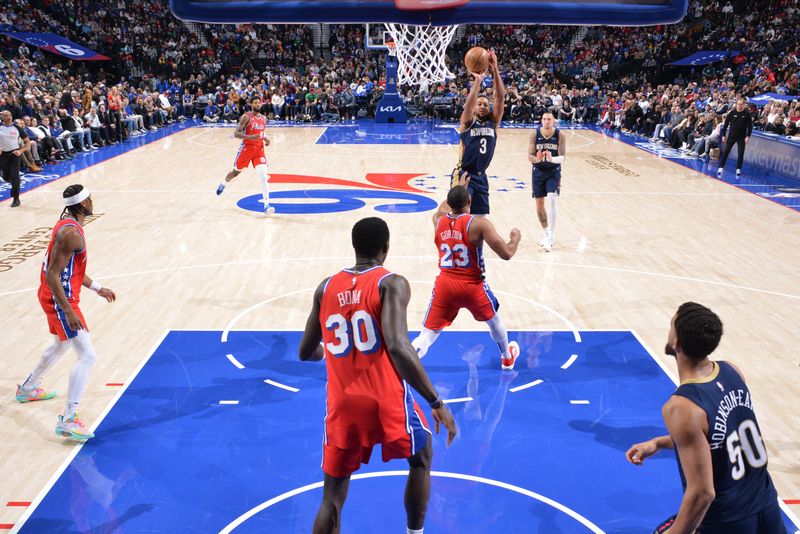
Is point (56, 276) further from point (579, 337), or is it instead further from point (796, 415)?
point (796, 415)

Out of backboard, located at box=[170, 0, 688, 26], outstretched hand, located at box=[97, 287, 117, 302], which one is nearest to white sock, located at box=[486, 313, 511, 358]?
backboard, located at box=[170, 0, 688, 26]

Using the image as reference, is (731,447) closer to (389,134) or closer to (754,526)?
(754,526)

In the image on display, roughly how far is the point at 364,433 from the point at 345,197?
960 centimetres

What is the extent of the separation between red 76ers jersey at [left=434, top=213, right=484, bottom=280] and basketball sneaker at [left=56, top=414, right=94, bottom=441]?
273 centimetres

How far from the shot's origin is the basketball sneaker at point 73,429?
4676 millimetres

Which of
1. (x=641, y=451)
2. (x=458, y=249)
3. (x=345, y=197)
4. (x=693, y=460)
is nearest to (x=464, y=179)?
(x=458, y=249)

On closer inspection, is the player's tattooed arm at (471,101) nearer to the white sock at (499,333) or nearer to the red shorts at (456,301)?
the red shorts at (456,301)

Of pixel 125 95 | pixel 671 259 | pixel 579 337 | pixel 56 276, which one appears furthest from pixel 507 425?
pixel 125 95

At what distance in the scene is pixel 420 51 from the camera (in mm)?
14039

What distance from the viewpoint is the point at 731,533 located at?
2.58 meters

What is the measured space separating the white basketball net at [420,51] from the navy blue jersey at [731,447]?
1143 cm

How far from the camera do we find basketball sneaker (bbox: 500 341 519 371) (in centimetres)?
583

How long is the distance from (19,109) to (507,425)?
562 inches

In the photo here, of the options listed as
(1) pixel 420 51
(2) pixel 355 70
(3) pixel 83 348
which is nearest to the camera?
(3) pixel 83 348
